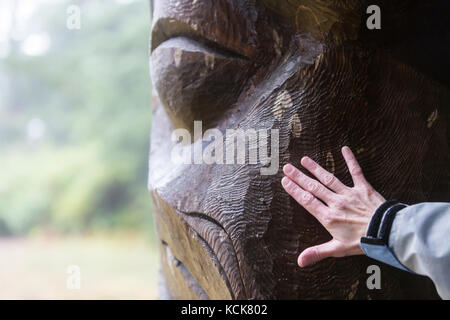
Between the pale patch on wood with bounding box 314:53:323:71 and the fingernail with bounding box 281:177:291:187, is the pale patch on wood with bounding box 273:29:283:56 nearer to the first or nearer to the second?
the pale patch on wood with bounding box 314:53:323:71

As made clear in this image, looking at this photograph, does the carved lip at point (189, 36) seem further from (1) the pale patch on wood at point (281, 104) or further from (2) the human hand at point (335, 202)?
(2) the human hand at point (335, 202)

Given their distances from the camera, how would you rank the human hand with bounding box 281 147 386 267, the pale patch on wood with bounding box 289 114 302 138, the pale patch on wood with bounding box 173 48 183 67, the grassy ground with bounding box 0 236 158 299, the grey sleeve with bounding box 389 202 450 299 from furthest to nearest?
1. the grassy ground with bounding box 0 236 158 299
2. the pale patch on wood with bounding box 173 48 183 67
3. the pale patch on wood with bounding box 289 114 302 138
4. the human hand with bounding box 281 147 386 267
5. the grey sleeve with bounding box 389 202 450 299

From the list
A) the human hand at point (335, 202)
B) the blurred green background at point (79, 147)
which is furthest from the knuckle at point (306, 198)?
the blurred green background at point (79, 147)

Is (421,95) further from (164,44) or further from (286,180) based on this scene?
(164,44)

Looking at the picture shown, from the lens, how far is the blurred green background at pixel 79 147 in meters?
4.59

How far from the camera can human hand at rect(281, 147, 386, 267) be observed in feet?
2.30

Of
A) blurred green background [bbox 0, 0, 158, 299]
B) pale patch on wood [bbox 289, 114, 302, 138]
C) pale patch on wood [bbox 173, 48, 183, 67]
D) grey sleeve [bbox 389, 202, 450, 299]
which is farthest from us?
blurred green background [bbox 0, 0, 158, 299]

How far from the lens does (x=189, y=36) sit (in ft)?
3.00

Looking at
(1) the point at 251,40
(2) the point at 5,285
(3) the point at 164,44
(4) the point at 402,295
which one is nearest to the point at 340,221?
(4) the point at 402,295

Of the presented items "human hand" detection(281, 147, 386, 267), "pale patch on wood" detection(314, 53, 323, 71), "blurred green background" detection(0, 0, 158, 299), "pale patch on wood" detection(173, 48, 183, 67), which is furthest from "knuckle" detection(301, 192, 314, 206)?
"blurred green background" detection(0, 0, 158, 299)

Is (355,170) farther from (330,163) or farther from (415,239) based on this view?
(415,239)

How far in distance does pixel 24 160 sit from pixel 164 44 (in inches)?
190

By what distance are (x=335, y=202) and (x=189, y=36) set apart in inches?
17.5

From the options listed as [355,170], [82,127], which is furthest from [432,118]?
[82,127]
